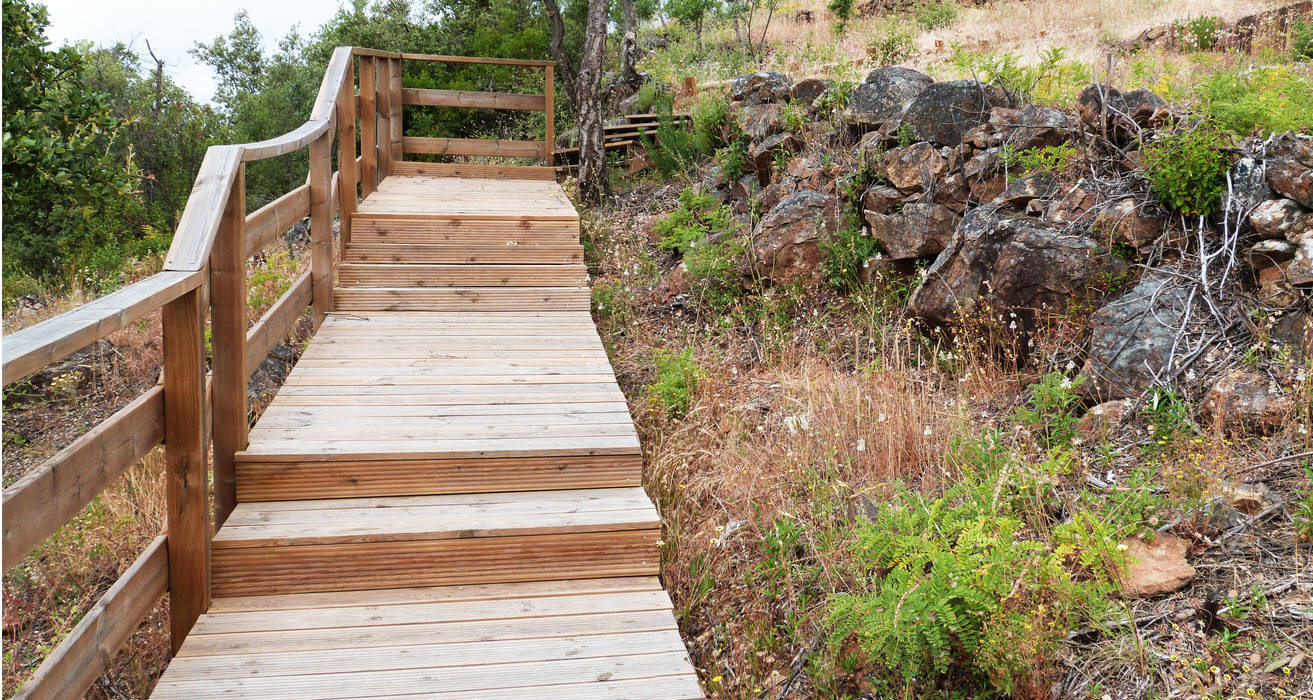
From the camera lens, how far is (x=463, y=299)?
5.30 m

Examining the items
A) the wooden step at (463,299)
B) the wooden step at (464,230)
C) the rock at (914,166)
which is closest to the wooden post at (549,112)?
the wooden step at (464,230)

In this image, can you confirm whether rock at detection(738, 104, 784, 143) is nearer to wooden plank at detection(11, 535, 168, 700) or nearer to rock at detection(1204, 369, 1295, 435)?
rock at detection(1204, 369, 1295, 435)

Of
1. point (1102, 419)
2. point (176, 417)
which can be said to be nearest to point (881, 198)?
point (1102, 419)

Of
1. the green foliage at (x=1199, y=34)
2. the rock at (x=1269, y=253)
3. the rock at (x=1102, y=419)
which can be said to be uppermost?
the green foliage at (x=1199, y=34)

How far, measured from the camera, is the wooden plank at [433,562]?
2.79m

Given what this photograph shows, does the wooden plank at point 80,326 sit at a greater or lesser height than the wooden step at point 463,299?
greater

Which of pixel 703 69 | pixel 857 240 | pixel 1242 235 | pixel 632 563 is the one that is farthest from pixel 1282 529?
pixel 703 69

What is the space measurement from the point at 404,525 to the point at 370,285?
2.77 metres

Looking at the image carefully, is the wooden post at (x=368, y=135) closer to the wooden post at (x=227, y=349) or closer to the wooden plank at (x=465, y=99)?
the wooden plank at (x=465, y=99)

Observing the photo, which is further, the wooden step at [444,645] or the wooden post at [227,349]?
the wooden post at [227,349]

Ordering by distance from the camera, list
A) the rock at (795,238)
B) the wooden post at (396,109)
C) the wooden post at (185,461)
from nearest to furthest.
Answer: the wooden post at (185,461)
the rock at (795,238)
the wooden post at (396,109)

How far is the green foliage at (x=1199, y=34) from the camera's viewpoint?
9.87 meters

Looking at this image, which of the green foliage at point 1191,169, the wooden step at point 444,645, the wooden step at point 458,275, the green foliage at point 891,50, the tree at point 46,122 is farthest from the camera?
the green foliage at point 891,50

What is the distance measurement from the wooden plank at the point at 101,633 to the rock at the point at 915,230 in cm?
446
